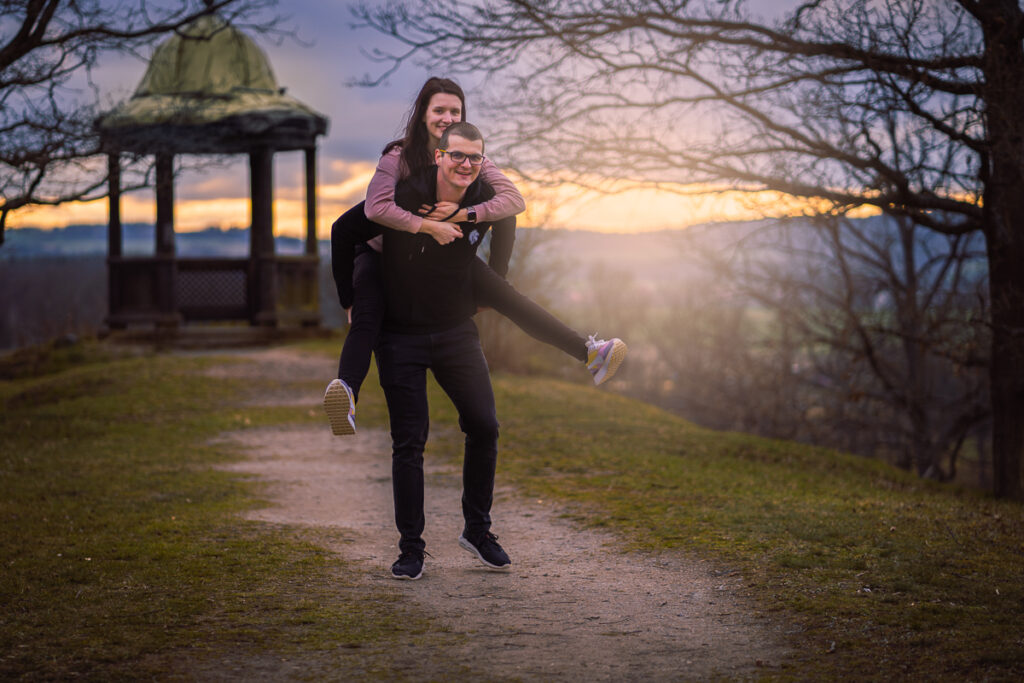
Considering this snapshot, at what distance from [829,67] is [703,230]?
2.12m

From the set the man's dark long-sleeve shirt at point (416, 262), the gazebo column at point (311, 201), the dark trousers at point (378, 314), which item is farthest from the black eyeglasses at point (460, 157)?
the gazebo column at point (311, 201)

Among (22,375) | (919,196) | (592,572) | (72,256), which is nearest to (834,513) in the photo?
(592,572)

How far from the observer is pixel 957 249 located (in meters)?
17.6

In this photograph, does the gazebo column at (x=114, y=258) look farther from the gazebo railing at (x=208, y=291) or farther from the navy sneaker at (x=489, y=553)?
the navy sneaker at (x=489, y=553)

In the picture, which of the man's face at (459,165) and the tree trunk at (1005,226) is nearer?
the man's face at (459,165)

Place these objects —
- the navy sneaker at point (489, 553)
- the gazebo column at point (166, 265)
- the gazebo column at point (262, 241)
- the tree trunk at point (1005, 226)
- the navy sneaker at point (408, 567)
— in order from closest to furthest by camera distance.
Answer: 1. the navy sneaker at point (408, 567)
2. the navy sneaker at point (489, 553)
3. the tree trunk at point (1005, 226)
4. the gazebo column at point (166, 265)
5. the gazebo column at point (262, 241)

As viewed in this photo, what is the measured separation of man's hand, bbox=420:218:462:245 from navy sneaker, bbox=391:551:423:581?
153 cm

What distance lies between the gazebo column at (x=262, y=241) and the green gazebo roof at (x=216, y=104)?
15.9 inches

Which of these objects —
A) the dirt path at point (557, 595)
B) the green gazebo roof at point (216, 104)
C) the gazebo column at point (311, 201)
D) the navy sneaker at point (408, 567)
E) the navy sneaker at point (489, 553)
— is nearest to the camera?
the dirt path at point (557, 595)

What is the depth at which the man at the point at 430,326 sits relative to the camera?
180 inches

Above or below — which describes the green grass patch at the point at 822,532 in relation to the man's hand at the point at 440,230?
below

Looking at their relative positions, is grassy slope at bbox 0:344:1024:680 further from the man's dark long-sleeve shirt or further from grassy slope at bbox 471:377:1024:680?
the man's dark long-sleeve shirt

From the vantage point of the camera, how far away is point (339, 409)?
4.29 m

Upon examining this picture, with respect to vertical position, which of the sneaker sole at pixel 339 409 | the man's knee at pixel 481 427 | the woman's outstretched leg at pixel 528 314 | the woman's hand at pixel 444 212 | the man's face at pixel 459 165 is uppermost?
the man's face at pixel 459 165
